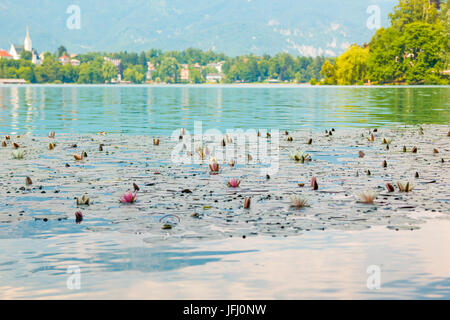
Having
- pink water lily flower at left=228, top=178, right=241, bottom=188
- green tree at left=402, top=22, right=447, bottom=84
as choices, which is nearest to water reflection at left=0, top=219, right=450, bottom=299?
pink water lily flower at left=228, top=178, right=241, bottom=188

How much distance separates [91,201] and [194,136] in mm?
20226

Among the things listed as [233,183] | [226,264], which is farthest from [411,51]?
[226,264]

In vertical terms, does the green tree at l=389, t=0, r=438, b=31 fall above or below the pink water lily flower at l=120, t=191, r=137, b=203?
A: above

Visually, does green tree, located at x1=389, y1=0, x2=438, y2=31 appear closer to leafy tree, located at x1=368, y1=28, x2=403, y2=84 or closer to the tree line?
the tree line

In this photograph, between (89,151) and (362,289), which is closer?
(362,289)

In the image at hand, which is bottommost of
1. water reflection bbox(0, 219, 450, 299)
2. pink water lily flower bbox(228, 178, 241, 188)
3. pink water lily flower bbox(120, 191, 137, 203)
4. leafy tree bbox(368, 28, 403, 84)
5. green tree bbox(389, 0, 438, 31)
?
water reflection bbox(0, 219, 450, 299)

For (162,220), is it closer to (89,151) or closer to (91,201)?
(91,201)

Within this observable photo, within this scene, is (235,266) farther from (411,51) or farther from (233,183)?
(411,51)

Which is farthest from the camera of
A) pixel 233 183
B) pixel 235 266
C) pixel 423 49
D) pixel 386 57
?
pixel 386 57

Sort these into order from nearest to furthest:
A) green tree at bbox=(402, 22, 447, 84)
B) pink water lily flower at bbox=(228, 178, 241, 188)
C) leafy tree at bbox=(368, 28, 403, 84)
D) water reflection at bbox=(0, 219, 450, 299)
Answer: water reflection at bbox=(0, 219, 450, 299)
pink water lily flower at bbox=(228, 178, 241, 188)
green tree at bbox=(402, 22, 447, 84)
leafy tree at bbox=(368, 28, 403, 84)

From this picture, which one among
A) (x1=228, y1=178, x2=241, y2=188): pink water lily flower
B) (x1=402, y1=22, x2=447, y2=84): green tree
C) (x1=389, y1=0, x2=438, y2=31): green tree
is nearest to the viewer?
(x1=228, y1=178, x2=241, y2=188): pink water lily flower

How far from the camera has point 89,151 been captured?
28172 millimetres
